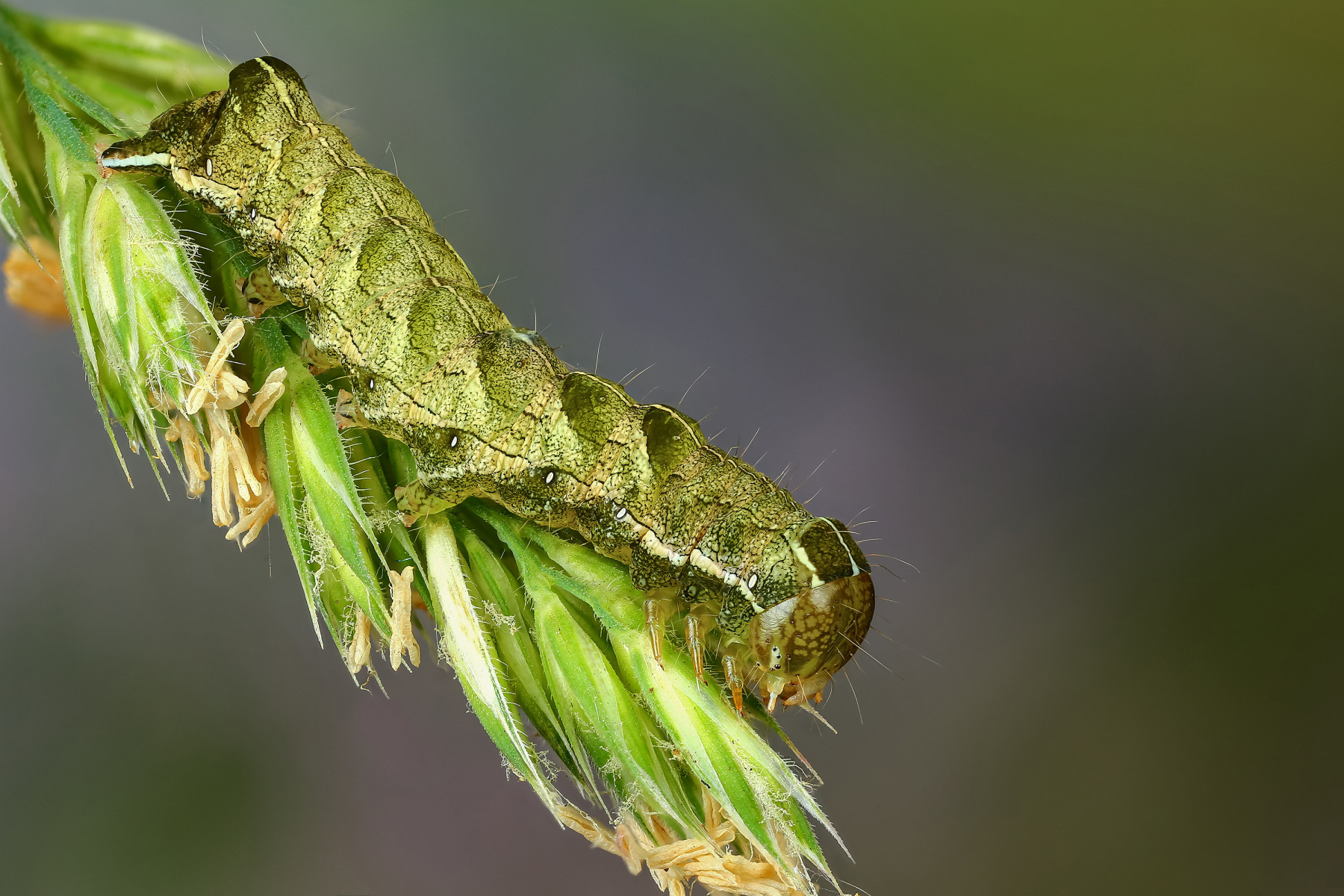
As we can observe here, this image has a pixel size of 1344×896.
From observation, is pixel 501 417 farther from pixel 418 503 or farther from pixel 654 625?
pixel 654 625

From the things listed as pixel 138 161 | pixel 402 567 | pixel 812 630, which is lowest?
pixel 402 567

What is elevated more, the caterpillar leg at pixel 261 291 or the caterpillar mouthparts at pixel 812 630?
the caterpillar mouthparts at pixel 812 630

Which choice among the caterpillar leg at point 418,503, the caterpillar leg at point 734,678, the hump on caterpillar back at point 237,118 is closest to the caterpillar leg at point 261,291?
the hump on caterpillar back at point 237,118

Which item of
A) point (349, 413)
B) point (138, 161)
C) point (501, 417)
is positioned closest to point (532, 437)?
point (501, 417)

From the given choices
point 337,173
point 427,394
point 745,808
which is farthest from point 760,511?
point 337,173

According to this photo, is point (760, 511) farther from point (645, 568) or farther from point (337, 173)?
point (337, 173)

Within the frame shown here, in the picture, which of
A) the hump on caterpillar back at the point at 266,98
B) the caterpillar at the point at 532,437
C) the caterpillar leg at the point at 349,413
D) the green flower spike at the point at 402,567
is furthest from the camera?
the hump on caterpillar back at the point at 266,98

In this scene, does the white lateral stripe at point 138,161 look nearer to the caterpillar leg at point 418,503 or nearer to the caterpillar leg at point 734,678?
the caterpillar leg at point 418,503
